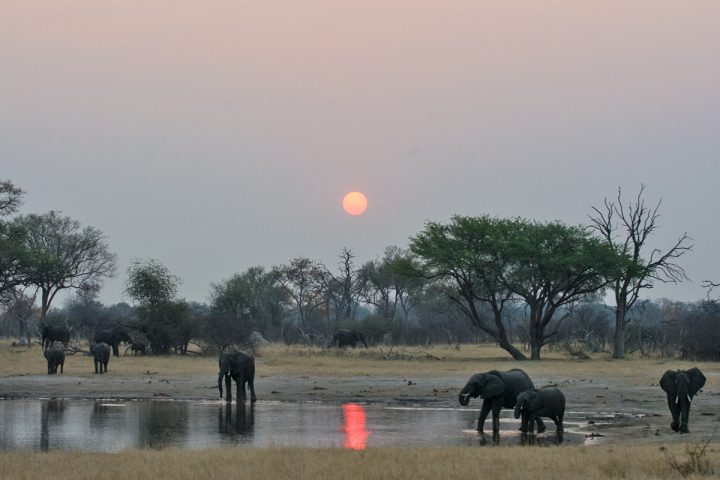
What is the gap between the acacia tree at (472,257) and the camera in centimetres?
5647

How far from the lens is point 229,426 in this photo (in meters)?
24.1

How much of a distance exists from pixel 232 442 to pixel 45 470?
217 inches

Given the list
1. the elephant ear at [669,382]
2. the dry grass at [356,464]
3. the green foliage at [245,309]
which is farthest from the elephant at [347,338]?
the dry grass at [356,464]

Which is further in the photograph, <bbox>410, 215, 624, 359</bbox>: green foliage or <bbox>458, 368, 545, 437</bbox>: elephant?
<bbox>410, 215, 624, 359</bbox>: green foliage

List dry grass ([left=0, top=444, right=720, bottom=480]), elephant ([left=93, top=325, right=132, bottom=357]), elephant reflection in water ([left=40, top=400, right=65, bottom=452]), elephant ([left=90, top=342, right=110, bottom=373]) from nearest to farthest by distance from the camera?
dry grass ([left=0, top=444, right=720, bottom=480]) → elephant reflection in water ([left=40, top=400, right=65, bottom=452]) → elephant ([left=90, top=342, right=110, bottom=373]) → elephant ([left=93, top=325, right=132, bottom=357])

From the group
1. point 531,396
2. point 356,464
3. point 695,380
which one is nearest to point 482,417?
point 531,396

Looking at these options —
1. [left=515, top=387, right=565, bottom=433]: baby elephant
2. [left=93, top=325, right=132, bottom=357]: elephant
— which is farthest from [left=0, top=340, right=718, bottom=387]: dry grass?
[left=515, top=387, right=565, bottom=433]: baby elephant

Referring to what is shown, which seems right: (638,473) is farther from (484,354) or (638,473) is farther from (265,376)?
(484,354)

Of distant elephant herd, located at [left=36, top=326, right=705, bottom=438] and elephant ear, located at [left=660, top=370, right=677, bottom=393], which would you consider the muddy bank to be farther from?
elephant ear, located at [left=660, top=370, right=677, bottom=393]

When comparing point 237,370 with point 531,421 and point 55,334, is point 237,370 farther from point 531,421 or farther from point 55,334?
point 55,334

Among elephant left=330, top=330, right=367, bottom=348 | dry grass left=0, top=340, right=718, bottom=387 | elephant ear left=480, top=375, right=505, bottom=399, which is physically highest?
elephant left=330, top=330, right=367, bottom=348

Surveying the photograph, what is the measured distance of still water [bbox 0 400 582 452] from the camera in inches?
826

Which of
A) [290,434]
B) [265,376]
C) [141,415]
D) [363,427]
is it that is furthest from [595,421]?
[265,376]

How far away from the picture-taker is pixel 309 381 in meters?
39.1
